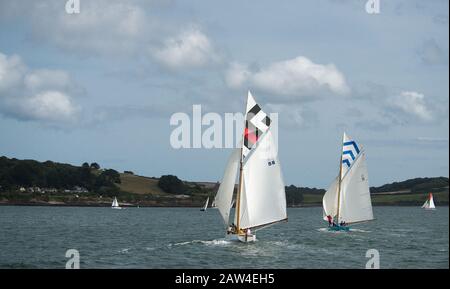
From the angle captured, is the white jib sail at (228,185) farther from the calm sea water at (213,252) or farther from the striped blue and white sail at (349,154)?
the striped blue and white sail at (349,154)

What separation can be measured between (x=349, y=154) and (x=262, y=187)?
1199 inches

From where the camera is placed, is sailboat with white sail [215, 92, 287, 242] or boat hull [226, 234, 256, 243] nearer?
sailboat with white sail [215, 92, 287, 242]

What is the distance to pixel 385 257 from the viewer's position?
220ft

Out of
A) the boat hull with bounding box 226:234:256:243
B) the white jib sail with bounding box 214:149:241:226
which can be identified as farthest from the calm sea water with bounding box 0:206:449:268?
the white jib sail with bounding box 214:149:241:226

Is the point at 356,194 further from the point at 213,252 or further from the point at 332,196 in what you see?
the point at 213,252

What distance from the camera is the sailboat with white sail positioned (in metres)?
67.7

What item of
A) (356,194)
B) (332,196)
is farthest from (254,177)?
(332,196)

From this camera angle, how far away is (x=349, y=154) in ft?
317

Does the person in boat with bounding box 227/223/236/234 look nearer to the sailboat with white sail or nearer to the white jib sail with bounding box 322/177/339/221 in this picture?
the sailboat with white sail

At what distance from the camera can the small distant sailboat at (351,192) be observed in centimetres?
9512

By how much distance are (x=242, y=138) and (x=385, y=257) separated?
57.7ft

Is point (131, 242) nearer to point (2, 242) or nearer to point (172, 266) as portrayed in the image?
point (2, 242)
